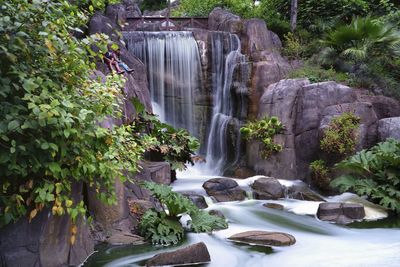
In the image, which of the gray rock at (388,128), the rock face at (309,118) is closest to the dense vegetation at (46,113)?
the rock face at (309,118)

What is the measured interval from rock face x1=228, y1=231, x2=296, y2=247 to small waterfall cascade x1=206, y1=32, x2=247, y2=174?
6068 mm

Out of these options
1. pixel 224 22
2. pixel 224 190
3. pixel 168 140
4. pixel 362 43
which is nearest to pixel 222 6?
pixel 224 22

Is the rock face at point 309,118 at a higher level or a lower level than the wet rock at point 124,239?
higher

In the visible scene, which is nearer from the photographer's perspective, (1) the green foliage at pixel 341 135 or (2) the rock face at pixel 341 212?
(2) the rock face at pixel 341 212

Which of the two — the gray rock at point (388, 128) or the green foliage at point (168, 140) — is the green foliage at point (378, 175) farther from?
the green foliage at point (168, 140)

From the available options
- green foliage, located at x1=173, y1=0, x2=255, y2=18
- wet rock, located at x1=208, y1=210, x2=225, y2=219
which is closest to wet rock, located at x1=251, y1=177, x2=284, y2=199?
wet rock, located at x1=208, y1=210, x2=225, y2=219

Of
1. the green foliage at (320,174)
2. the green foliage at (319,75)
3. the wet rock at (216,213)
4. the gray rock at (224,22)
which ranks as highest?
the gray rock at (224,22)

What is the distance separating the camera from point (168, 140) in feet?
32.8

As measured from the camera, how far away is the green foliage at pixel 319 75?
41.7 ft

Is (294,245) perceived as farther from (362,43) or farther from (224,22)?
(224,22)

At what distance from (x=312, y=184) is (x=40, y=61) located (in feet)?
27.6

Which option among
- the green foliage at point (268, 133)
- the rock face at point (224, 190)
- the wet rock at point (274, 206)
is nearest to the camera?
the wet rock at point (274, 206)

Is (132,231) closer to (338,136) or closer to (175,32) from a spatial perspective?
(338,136)

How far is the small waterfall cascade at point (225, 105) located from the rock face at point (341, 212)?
481 centimetres
